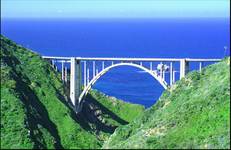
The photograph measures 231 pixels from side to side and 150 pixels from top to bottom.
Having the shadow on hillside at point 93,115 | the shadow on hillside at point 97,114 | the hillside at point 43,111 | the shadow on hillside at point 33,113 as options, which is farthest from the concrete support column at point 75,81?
the shadow on hillside at point 33,113

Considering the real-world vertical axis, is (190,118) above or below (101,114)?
above

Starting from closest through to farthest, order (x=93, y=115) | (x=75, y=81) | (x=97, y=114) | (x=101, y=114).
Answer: (x=75, y=81), (x=93, y=115), (x=97, y=114), (x=101, y=114)

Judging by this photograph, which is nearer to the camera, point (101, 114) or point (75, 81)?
point (75, 81)

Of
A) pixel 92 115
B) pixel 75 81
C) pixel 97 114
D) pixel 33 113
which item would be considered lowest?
pixel 92 115

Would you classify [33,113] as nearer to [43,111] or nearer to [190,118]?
[43,111]

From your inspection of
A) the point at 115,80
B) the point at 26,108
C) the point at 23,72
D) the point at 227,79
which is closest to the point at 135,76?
the point at 115,80

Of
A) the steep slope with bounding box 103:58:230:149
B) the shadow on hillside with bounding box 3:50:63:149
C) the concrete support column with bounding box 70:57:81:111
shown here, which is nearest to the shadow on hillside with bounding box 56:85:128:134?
the concrete support column with bounding box 70:57:81:111

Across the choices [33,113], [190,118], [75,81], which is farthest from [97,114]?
[190,118]

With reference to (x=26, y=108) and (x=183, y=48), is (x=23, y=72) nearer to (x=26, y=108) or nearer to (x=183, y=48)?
(x=26, y=108)
